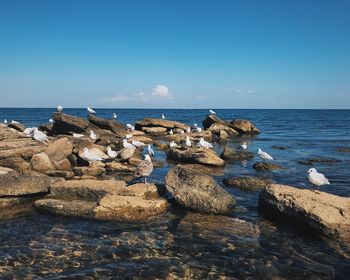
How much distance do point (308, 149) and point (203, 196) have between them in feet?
65.2

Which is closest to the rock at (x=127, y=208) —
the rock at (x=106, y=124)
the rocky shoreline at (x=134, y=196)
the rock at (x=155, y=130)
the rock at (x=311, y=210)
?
the rocky shoreline at (x=134, y=196)

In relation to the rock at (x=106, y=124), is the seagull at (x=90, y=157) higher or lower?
lower

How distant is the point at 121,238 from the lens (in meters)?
9.44

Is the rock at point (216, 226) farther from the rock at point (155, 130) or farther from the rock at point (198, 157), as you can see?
the rock at point (155, 130)

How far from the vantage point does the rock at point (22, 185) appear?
11.8 m

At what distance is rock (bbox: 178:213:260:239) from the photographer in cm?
989

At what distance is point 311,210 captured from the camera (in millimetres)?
9883

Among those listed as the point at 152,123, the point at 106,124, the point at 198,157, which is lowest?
the point at 198,157

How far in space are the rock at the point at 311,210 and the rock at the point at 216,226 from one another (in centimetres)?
101

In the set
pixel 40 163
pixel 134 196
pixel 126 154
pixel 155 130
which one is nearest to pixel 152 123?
pixel 155 130

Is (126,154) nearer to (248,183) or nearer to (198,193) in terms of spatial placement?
(248,183)

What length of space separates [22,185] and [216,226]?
20.4ft

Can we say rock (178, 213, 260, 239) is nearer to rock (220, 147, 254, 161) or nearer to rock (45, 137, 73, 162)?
rock (45, 137, 73, 162)

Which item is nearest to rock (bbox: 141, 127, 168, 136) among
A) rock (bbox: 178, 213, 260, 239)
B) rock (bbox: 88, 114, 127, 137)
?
rock (bbox: 88, 114, 127, 137)
